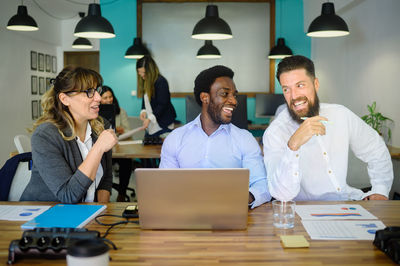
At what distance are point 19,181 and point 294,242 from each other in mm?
1443

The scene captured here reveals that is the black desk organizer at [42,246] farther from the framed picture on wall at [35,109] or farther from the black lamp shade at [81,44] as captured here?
→ the framed picture on wall at [35,109]

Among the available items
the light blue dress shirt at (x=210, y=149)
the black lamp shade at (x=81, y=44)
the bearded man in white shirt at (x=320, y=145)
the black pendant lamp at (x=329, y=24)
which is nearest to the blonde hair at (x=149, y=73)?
the black pendant lamp at (x=329, y=24)

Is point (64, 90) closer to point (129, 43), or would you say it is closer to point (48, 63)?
point (129, 43)

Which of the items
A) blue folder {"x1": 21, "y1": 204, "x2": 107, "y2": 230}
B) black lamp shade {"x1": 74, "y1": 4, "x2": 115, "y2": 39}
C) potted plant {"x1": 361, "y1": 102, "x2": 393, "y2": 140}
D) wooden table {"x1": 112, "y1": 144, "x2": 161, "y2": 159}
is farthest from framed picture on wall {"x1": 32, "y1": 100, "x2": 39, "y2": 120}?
blue folder {"x1": 21, "y1": 204, "x2": 107, "y2": 230}

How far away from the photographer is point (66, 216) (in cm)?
164

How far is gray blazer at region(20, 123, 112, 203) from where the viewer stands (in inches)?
73.1

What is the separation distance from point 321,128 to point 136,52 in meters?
5.47

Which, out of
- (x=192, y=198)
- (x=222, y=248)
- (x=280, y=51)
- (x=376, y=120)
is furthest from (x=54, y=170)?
(x=280, y=51)

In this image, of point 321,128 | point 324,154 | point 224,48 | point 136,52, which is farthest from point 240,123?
point 224,48

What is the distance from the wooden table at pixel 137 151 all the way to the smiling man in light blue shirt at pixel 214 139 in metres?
1.26

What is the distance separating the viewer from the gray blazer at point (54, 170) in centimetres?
186

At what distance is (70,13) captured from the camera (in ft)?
30.4

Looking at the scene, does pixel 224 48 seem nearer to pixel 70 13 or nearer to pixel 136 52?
pixel 136 52

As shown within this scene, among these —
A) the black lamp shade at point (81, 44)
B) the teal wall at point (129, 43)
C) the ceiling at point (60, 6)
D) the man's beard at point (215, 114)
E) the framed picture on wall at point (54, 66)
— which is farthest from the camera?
the framed picture on wall at point (54, 66)
